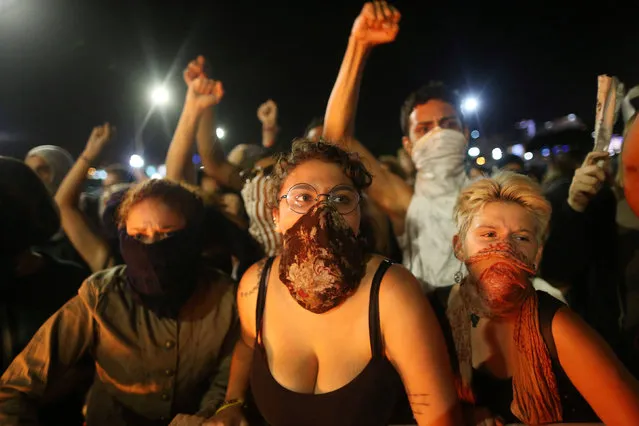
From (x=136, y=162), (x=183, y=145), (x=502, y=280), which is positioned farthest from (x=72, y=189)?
(x=136, y=162)

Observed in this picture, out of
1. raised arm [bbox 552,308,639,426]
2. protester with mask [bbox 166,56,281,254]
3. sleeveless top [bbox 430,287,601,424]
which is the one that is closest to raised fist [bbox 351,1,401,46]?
protester with mask [bbox 166,56,281,254]

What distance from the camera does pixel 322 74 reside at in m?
25.5

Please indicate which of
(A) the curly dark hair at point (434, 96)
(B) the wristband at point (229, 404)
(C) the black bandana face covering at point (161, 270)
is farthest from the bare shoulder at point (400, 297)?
(A) the curly dark hair at point (434, 96)

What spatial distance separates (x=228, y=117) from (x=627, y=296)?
24481mm

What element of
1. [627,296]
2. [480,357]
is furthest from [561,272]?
[480,357]

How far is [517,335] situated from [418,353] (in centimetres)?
47

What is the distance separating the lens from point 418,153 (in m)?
2.99

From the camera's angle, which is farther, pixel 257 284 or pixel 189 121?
pixel 189 121

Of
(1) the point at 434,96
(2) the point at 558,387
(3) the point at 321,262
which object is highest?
(1) the point at 434,96

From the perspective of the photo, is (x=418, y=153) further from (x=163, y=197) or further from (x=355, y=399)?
(x=355, y=399)

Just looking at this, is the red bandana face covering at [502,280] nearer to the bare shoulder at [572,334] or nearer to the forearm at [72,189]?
the bare shoulder at [572,334]

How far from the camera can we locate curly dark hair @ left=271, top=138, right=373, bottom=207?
191 cm

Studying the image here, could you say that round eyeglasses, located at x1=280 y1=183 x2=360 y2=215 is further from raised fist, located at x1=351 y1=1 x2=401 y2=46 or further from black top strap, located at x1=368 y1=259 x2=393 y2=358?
raised fist, located at x1=351 y1=1 x2=401 y2=46

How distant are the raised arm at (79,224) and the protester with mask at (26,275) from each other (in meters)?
0.74
